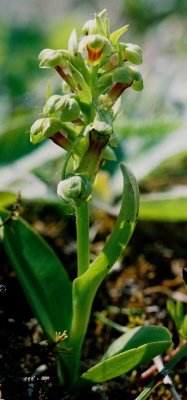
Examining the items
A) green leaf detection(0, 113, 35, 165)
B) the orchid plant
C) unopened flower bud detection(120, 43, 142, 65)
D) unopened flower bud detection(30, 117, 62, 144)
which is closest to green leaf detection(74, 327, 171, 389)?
the orchid plant

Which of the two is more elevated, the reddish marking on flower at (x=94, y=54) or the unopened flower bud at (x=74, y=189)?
the reddish marking on flower at (x=94, y=54)

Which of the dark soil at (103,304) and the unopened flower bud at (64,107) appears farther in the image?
the dark soil at (103,304)

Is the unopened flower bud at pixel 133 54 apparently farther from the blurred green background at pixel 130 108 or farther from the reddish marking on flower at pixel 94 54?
the blurred green background at pixel 130 108

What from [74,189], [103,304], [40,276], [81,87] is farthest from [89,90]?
[103,304]

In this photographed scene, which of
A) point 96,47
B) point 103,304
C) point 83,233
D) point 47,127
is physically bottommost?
point 103,304

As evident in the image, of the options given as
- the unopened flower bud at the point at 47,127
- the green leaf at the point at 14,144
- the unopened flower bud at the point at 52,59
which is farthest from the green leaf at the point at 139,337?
the green leaf at the point at 14,144

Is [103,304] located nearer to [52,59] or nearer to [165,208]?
[165,208]

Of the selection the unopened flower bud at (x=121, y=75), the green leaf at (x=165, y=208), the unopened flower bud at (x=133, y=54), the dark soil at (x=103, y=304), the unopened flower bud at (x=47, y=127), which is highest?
the unopened flower bud at (x=133, y=54)

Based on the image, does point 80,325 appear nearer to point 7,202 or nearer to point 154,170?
point 7,202
